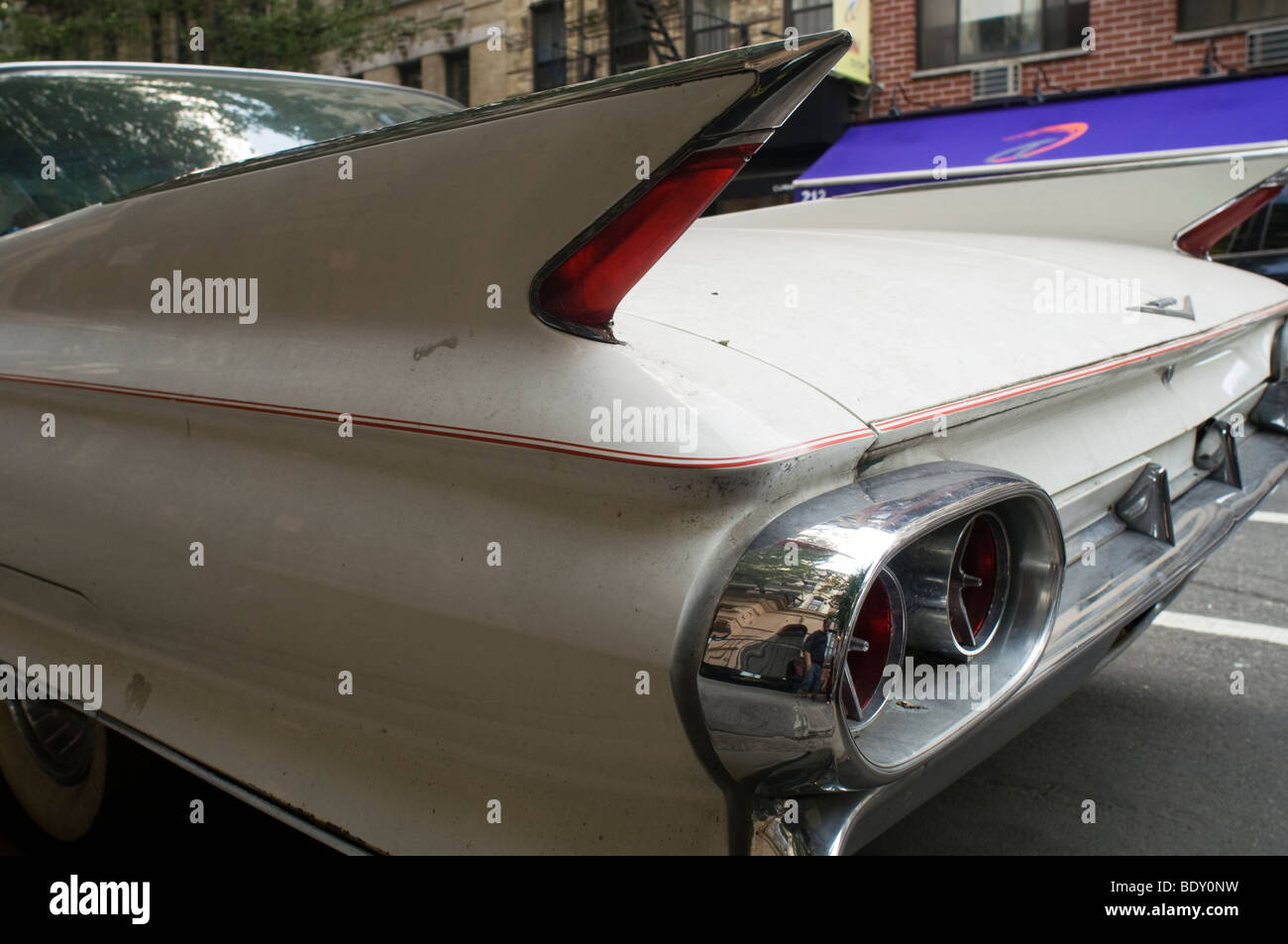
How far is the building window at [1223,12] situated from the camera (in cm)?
1107

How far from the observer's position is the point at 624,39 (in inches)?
617

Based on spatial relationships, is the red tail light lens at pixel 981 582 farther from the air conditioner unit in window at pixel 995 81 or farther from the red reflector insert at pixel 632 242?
the air conditioner unit in window at pixel 995 81

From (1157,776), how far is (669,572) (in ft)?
7.06

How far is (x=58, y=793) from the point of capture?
92.3 inches

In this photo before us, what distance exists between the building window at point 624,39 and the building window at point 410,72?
4.45 meters

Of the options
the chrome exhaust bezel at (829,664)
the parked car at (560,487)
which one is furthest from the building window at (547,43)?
the chrome exhaust bezel at (829,664)

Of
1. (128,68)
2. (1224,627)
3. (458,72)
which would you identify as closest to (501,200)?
(128,68)

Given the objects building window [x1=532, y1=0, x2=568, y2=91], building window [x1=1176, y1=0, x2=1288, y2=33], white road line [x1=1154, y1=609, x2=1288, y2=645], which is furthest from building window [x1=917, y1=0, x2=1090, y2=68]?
white road line [x1=1154, y1=609, x2=1288, y2=645]

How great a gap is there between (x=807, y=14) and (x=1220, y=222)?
476 inches

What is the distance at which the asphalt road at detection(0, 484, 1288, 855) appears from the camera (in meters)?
2.28

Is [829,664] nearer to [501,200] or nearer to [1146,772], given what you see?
[501,200]

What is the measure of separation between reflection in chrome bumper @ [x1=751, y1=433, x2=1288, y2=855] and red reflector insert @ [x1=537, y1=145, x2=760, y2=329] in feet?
2.04
